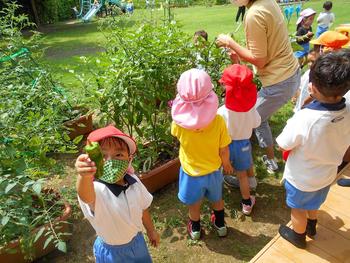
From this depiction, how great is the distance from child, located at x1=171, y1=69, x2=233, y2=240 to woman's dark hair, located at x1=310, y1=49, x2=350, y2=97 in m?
0.66

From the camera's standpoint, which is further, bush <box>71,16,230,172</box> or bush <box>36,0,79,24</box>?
bush <box>36,0,79,24</box>

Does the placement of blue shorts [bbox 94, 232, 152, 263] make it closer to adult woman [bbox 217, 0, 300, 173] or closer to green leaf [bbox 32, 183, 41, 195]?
green leaf [bbox 32, 183, 41, 195]

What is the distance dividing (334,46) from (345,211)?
1.55 meters

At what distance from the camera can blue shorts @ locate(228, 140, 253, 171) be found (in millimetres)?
2811

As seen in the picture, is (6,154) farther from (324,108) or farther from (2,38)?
(2,38)

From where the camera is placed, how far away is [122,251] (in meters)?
1.78

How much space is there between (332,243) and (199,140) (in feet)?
4.01

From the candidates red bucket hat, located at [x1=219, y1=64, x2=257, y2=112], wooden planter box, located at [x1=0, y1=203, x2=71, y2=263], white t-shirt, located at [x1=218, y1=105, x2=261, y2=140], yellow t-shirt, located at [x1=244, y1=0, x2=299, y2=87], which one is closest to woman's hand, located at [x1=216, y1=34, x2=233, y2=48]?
yellow t-shirt, located at [x1=244, y1=0, x2=299, y2=87]

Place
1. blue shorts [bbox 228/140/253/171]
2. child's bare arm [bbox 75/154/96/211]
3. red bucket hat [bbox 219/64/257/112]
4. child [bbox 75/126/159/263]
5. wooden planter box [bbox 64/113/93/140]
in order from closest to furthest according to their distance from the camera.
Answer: child's bare arm [bbox 75/154/96/211] → child [bbox 75/126/159/263] → red bucket hat [bbox 219/64/257/112] → blue shorts [bbox 228/140/253/171] → wooden planter box [bbox 64/113/93/140]

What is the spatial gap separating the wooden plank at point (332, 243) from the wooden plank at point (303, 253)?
32 mm

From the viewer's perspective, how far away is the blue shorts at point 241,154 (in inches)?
111

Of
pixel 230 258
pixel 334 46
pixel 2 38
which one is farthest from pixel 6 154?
pixel 334 46

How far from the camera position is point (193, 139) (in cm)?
234

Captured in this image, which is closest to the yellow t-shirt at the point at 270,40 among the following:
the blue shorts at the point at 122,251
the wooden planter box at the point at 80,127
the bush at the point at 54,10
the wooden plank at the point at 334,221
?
the wooden plank at the point at 334,221
